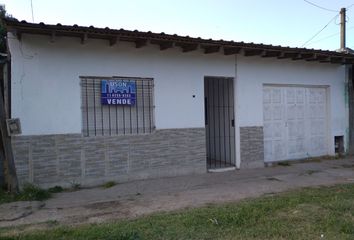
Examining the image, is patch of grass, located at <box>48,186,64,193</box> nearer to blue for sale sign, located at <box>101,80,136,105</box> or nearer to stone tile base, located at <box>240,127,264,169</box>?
blue for sale sign, located at <box>101,80,136,105</box>

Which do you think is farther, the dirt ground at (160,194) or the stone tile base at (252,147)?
the stone tile base at (252,147)

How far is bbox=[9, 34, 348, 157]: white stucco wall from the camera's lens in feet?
27.6

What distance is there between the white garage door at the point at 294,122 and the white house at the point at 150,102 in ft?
0.11

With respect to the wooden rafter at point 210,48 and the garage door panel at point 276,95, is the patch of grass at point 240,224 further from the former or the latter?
the garage door panel at point 276,95

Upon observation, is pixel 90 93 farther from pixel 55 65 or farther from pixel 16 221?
pixel 16 221

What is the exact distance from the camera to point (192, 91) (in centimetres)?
1038

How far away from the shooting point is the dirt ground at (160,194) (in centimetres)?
654

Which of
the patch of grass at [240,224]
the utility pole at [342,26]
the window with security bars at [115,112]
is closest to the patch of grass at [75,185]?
the window with security bars at [115,112]

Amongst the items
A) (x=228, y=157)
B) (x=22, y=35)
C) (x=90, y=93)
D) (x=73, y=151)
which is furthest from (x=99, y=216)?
(x=228, y=157)

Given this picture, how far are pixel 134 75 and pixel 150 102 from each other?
77cm

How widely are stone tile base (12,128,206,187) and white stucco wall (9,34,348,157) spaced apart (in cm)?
25

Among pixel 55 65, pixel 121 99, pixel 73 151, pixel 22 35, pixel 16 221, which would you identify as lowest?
pixel 16 221

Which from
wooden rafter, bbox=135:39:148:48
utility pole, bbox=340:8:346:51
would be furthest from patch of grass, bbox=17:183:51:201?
utility pole, bbox=340:8:346:51

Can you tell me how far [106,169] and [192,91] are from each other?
2.97 meters
